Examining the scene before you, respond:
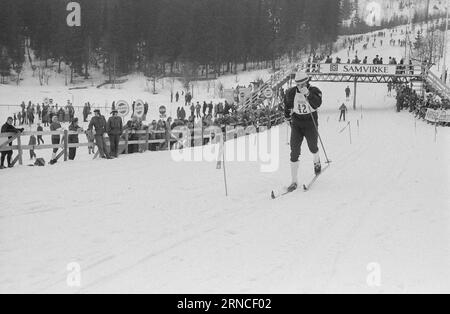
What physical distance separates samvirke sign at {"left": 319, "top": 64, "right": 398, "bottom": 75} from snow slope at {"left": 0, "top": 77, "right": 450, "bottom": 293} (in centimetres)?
3077

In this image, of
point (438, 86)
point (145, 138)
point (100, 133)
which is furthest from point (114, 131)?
point (438, 86)

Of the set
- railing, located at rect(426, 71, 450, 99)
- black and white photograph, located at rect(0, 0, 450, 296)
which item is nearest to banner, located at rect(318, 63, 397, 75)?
railing, located at rect(426, 71, 450, 99)

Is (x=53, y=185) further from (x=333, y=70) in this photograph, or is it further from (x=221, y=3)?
(x=221, y=3)

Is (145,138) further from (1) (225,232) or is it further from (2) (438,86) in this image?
(2) (438,86)

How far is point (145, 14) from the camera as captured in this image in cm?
6869

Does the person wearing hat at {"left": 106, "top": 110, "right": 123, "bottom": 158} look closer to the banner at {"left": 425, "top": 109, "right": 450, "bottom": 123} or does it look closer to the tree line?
the banner at {"left": 425, "top": 109, "right": 450, "bottom": 123}

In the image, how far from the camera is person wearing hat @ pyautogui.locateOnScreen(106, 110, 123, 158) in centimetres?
1514

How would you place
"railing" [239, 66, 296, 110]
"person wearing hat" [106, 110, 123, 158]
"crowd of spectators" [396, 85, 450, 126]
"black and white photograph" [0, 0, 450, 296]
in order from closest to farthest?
"black and white photograph" [0, 0, 450, 296], "person wearing hat" [106, 110, 123, 158], "crowd of spectators" [396, 85, 450, 126], "railing" [239, 66, 296, 110]

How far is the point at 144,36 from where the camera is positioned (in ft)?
227

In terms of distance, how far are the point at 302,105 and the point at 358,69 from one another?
33.6m

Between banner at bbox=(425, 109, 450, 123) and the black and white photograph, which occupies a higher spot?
banner at bbox=(425, 109, 450, 123)
